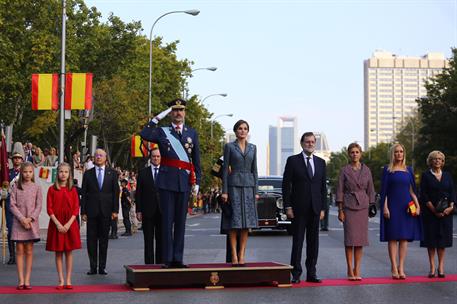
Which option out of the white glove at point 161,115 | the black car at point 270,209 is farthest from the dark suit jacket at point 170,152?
the black car at point 270,209

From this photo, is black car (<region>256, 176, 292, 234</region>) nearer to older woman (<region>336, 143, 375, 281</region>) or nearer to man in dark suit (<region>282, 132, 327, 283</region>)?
older woman (<region>336, 143, 375, 281</region>)

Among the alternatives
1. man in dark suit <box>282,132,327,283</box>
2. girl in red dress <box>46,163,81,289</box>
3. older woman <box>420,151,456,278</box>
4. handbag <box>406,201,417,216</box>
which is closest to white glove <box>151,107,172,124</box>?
girl in red dress <box>46,163,81,289</box>

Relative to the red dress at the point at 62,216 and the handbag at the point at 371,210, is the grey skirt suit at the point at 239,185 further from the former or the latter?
the red dress at the point at 62,216

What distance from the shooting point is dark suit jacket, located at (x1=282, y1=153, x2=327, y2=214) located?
43.9 ft

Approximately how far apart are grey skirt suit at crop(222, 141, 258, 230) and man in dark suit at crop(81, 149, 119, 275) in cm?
299

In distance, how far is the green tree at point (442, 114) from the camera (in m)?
74.7

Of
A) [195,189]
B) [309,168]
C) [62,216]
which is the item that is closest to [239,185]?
[195,189]

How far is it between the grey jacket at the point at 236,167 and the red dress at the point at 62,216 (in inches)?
81.2

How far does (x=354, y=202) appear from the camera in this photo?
45.0ft

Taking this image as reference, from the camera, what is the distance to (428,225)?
568 inches

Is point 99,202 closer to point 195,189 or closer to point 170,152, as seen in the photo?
point 195,189

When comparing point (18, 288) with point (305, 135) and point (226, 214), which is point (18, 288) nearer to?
point (226, 214)

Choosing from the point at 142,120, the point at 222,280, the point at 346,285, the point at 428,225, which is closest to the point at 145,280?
the point at 222,280

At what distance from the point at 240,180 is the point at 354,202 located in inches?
70.5
